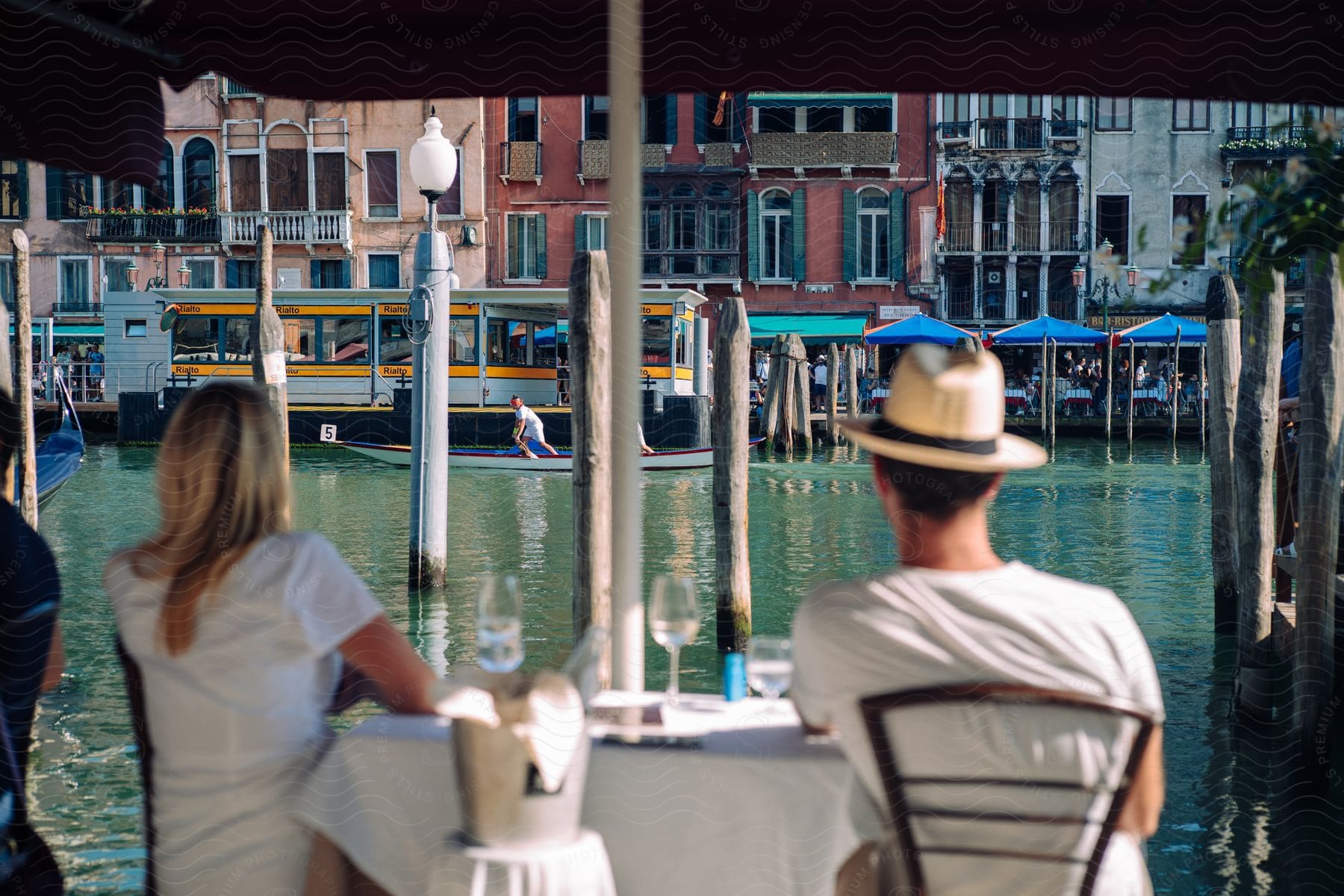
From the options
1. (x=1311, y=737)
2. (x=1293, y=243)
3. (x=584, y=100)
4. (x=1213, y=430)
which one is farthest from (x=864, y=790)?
(x=584, y=100)

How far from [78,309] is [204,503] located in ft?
77.4

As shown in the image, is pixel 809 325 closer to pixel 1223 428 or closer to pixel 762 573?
pixel 762 573

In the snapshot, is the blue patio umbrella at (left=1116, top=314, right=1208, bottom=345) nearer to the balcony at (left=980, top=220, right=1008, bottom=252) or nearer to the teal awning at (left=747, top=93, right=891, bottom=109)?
the balcony at (left=980, top=220, right=1008, bottom=252)

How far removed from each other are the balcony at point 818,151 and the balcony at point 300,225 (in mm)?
7253

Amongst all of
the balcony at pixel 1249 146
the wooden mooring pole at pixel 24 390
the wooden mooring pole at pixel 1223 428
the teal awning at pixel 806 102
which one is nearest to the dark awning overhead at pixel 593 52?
the wooden mooring pole at pixel 1223 428

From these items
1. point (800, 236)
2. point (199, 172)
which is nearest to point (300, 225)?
point (199, 172)

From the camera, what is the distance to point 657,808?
1.79 meters

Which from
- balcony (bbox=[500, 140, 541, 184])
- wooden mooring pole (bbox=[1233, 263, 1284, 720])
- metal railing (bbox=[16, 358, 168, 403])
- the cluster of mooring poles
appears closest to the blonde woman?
the cluster of mooring poles

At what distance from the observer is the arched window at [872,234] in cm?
2370

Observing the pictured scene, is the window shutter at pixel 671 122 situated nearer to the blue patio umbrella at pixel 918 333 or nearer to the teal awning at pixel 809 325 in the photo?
the teal awning at pixel 809 325

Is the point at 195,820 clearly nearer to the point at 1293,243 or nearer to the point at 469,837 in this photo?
the point at 469,837

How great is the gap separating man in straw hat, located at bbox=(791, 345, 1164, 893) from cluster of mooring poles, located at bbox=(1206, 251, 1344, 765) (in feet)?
3.93

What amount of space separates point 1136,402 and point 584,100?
35.6ft

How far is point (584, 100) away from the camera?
21891mm
